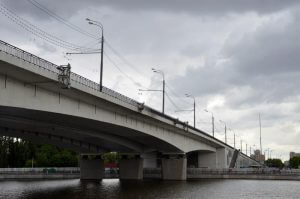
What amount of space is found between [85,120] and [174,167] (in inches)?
1559

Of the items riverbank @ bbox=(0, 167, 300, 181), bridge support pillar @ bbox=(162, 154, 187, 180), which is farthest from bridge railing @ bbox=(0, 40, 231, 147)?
riverbank @ bbox=(0, 167, 300, 181)

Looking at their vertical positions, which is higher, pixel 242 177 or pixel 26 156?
pixel 26 156

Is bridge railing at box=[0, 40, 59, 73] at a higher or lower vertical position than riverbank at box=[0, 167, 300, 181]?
higher

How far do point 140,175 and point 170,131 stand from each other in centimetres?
1697

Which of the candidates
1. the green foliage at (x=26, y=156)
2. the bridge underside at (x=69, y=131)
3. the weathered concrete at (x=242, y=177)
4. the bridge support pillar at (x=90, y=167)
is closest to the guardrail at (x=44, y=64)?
the bridge underside at (x=69, y=131)

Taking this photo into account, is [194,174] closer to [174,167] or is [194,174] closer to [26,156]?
[174,167]

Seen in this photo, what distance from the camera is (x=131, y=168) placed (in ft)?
277

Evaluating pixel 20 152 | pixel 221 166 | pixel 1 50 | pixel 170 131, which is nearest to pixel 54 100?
pixel 1 50

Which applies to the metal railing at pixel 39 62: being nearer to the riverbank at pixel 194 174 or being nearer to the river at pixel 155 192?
the river at pixel 155 192

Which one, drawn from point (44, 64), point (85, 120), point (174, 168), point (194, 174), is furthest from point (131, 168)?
point (44, 64)

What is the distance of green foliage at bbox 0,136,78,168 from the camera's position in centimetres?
12225

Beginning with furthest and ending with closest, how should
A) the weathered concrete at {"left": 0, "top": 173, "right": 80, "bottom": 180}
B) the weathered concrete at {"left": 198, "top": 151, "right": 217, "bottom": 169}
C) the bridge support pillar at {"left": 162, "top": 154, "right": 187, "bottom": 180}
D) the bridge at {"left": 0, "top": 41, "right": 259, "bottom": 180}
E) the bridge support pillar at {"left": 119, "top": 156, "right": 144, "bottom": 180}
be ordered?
the weathered concrete at {"left": 198, "top": 151, "right": 217, "bottom": 169} < the weathered concrete at {"left": 0, "top": 173, "right": 80, "bottom": 180} < the bridge support pillar at {"left": 119, "top": 156, "right": 144, "bottom": 180} < the bridge support pillar at {"left": 162, "top": 154, "right": 187, "bottom": 180} < the bridge at {"left": 0, "top": 41, "right": 259, "bottom": 180}

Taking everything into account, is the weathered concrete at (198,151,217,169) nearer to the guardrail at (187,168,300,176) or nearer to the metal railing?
the guardrail at (187,168,300,176)

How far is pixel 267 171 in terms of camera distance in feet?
307
